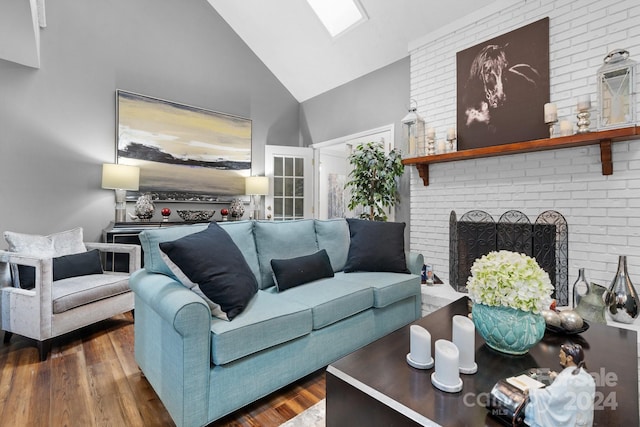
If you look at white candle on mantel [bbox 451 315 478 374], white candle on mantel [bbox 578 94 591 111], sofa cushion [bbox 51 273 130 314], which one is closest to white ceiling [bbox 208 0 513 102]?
white candle on mantel [bbox 578 94 591 111]

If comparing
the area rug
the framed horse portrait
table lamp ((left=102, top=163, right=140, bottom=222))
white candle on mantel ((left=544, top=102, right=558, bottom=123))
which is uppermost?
the framed horse portrait

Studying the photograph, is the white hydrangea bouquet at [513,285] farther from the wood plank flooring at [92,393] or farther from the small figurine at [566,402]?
the wood plank flooring at [92,393]

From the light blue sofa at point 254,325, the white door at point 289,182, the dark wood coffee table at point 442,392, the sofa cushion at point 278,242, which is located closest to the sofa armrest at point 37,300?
the light blue sofa at point 254,325

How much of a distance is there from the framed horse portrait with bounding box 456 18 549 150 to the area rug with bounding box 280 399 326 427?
9.01ft

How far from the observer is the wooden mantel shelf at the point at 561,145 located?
211cm

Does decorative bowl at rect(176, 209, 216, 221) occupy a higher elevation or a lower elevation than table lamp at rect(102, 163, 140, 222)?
lower

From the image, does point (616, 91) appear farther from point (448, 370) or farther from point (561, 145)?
point (448, 370)

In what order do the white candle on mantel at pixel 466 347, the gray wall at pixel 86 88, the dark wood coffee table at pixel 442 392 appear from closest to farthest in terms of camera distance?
the dark wood coffee table at pixel 442 392, the white candle on mantel at pixel 466 347, the gray wall at pixel 86 88

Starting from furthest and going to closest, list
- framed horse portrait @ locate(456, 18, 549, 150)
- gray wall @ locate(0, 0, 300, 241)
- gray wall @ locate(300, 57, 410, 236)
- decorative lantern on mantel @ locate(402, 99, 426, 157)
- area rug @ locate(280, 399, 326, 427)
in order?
gray wall @ locate(300, 57, 410, 236)
decorative lantern on mantel @ locate(402, 99, 426, 157)
gray wall @ locate(0, 0, 300, 241)
framed horse portrait @ locate(456, 18, 549, 150)
area rug @ locate(280, 399, 326, 427)

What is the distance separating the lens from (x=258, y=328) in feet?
4.87

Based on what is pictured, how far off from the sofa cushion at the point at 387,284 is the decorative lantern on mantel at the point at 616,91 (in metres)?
1.82

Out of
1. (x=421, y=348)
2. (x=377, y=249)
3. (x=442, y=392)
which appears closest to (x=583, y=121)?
(x=377, y=249)

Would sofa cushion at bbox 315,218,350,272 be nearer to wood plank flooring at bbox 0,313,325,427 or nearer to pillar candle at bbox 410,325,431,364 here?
wood plank flooring at bbox 0,313,325,427

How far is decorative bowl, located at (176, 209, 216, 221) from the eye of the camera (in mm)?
3786
